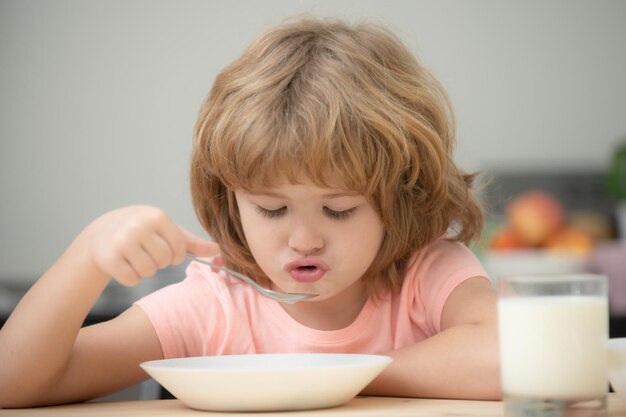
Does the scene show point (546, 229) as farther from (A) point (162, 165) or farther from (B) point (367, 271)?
(B) point (367, 271)

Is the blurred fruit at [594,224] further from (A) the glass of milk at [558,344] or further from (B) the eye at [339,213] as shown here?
(A) the glass of milk at [558,344]

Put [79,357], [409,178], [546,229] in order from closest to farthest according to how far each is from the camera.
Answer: [79,357] → [409,178] → [546,229]

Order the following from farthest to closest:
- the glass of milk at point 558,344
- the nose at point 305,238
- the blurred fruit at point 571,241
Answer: the blurred fruit at point 571,241, the nose at point 305,238, the glass of milk at point 558,344

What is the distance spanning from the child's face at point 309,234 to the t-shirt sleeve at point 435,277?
142 mm

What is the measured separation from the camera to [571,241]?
145 inches

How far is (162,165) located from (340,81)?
294 centimetres

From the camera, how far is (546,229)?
3734mm

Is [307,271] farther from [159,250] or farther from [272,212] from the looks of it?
[159,250]

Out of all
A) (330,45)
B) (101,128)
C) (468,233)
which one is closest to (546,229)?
(101,128)

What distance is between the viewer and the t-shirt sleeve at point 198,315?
132cm

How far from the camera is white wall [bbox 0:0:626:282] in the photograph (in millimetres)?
4059

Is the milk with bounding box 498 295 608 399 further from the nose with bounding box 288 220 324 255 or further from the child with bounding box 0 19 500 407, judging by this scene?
the nose with bounding box 288 220 324 255

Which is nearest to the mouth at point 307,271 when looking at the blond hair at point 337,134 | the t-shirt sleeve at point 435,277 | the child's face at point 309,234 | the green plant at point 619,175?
the child's face at point 309,234

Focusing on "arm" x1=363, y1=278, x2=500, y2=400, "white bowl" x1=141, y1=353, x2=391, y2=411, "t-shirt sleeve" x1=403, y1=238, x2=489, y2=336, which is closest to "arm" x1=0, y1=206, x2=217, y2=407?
"white bowl" x1=141, y1=353, x2=391, y2=411
